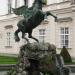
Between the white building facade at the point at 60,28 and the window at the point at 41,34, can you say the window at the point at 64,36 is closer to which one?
the white building facade at the point at 60,28

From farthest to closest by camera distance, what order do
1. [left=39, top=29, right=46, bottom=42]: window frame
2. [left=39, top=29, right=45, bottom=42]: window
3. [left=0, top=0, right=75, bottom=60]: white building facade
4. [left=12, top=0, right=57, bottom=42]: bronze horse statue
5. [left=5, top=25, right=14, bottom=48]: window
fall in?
[left=5, top=25, right=14, bottom=48]: window, [left=39, top=29, right=45, bottom=42]: window, [left=39, top=29, right=46, bottom=42]: window frame, [left=0, top=0, right=75, bottom=60]: white building facade, [left=12, top=0, right=57, bottom=42]: bronze horse statue

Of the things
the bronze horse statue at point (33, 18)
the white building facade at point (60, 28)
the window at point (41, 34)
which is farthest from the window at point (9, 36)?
the bronze horse statue at point (33, 18)

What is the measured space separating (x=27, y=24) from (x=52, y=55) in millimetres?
1235

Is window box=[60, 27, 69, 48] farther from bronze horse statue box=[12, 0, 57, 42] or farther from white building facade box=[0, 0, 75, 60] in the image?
bronze horse statue box=[12, 0, 57, 42]

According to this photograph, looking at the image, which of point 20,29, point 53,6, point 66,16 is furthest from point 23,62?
point 53,6

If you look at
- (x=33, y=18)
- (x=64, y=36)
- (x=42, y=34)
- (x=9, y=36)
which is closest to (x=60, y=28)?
(x=64, y=36)

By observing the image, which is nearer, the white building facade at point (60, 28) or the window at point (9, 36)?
the white building facade at point (60, 28)

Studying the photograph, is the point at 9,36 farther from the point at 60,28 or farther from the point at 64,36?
the point at 64,36

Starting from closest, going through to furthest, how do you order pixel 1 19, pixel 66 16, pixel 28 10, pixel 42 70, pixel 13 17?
pixel 42 70, pixel 28 10, pixel 66 16, pixel 13 17, pixel 1 19


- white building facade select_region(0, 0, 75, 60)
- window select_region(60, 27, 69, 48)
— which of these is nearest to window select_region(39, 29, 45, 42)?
white building facade select_region(0, 0, 75, 60)

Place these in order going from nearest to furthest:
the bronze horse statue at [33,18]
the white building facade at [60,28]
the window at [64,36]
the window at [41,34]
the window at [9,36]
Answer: the bronze horse statue at [33,18] < the white building facade at [60,28] < the window at [64,36] < the window at [41,34] < the window at [9,36]

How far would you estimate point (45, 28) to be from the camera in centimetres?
3422

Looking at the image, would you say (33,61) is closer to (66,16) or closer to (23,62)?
(23,62)

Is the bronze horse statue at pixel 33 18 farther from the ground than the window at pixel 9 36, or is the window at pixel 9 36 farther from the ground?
the bronze horse statue at pixel 33 18
